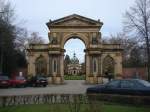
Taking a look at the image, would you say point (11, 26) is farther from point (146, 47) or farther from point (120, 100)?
point (120, 100)

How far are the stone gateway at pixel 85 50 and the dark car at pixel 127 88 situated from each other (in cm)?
4266

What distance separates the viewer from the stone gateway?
6912 cm

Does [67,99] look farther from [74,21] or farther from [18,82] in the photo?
[74,21]

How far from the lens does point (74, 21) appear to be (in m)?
70.1

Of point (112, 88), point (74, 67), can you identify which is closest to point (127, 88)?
point (112, 88)

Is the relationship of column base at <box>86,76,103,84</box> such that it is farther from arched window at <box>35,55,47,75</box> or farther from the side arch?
arched window at <box>35,55,47,75</box>

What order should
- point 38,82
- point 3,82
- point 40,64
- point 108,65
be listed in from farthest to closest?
point 108,65
point 40,64
point 38,82
point 3,82

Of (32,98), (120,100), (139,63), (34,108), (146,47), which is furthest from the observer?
(139,63)

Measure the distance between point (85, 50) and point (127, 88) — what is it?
45397 millimetres

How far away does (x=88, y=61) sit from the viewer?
69.4 m

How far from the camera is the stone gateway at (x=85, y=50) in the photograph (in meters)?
69.1

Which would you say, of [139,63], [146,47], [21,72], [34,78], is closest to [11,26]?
[34,78]

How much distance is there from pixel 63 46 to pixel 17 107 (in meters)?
49.2

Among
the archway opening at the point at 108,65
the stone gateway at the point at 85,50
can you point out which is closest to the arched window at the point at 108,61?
the archway opening at the point at 108,65
